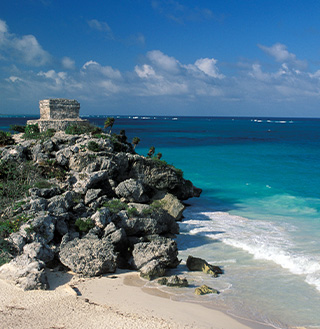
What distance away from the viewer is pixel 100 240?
13.6 meters

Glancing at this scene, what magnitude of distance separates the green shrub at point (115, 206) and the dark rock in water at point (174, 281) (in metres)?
4.99

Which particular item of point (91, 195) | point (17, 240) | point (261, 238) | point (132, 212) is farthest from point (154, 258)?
point (261, 238)

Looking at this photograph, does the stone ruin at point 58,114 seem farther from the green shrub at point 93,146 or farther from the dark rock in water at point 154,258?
the dark rock in water at point 154,258

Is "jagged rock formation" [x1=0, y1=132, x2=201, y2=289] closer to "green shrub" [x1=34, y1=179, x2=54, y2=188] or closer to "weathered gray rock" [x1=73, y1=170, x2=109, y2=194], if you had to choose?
"weathered gray rock" [x1=73, y1=170, x2=109, y2=194]

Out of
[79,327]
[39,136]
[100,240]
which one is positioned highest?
[39,136]

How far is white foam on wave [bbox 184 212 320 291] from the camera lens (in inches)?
553

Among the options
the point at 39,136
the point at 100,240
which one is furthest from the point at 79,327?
the point at 39,136

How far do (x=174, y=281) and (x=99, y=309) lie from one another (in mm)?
2909

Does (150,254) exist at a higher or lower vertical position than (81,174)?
lower

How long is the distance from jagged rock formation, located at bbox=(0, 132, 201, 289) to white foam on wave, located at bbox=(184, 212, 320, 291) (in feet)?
7.14

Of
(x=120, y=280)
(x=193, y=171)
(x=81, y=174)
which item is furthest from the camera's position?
(x=193, y=171)

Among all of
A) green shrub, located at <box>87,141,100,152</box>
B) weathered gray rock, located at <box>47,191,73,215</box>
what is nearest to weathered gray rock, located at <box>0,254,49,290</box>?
weathered gray rock, located at <box>47,191,73,215</box>

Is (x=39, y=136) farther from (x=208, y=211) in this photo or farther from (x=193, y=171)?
(x=193, y=171)

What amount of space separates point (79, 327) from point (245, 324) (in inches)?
189
